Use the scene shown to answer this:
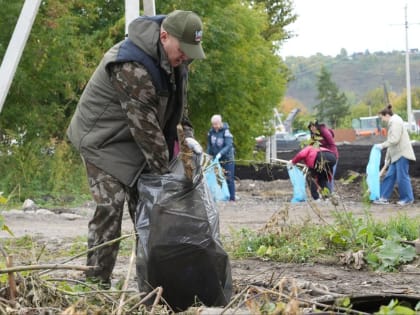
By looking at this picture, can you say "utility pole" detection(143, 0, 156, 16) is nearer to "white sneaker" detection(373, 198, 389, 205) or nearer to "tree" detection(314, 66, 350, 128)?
"white sneaker" detection(373, 198, 389, 205)

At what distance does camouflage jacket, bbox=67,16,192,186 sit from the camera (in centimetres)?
541

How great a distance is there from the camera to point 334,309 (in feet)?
11.5

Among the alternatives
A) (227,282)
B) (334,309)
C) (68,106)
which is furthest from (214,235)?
(68,106)

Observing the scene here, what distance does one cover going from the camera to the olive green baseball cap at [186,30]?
531cm

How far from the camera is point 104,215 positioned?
565 cm

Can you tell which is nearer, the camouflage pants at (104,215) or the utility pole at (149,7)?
the camouflage pants at (104,215)

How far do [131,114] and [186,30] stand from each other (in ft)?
1.84

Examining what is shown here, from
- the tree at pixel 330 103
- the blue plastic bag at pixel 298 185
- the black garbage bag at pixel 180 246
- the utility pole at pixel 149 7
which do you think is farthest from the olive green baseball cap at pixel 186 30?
the tree at pixel 330 103

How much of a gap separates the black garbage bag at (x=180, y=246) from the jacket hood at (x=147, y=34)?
712mm

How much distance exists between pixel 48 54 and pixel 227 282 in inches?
521

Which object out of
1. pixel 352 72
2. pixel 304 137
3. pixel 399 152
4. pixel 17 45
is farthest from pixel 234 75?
pixel 352 72

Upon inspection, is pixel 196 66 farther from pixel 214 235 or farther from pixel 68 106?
pixel 214 235

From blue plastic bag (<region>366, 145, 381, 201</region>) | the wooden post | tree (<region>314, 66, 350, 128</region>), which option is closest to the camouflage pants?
the wooden post

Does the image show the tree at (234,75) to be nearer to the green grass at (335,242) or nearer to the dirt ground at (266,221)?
the dirt ground at (266,221)
